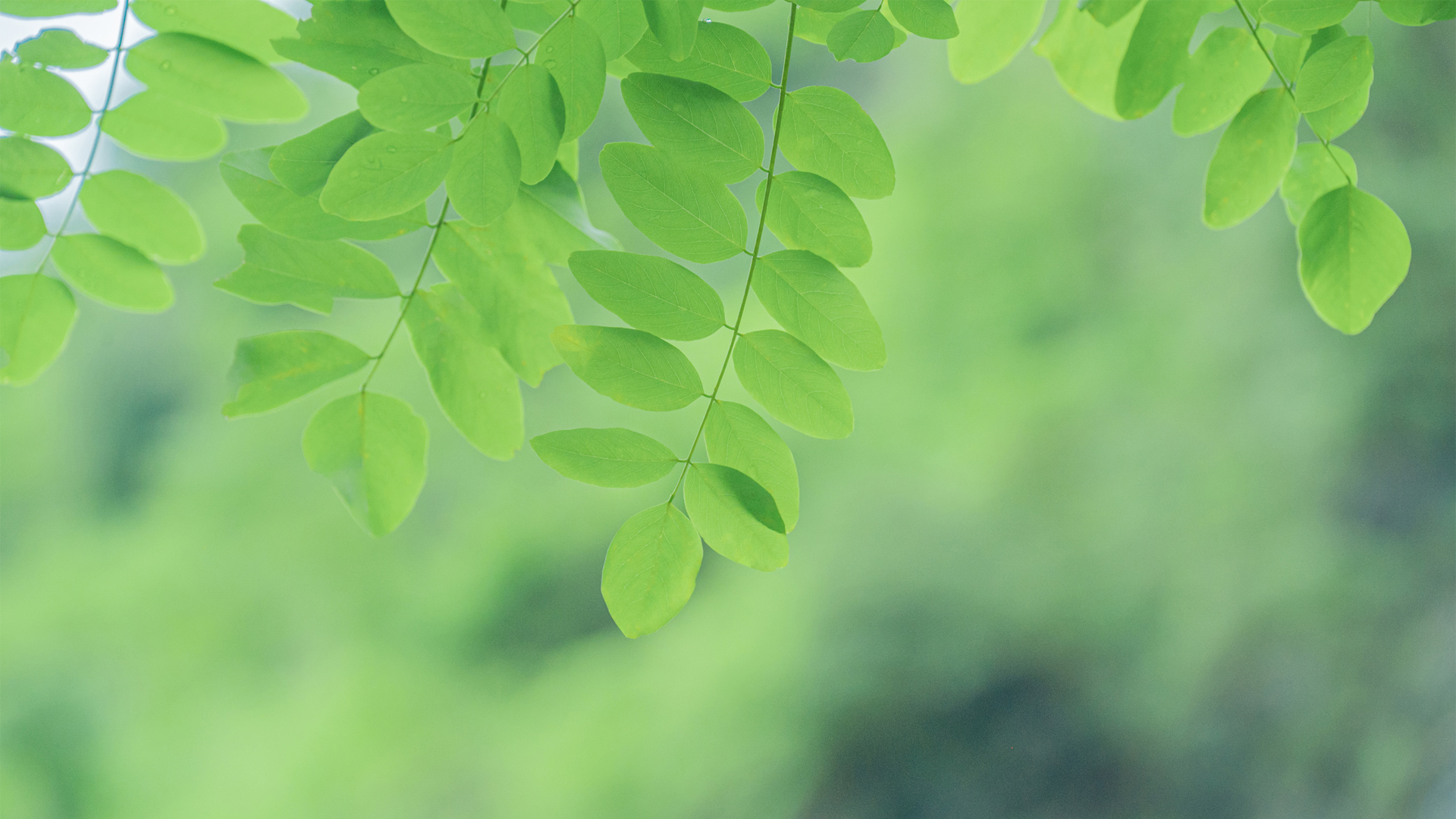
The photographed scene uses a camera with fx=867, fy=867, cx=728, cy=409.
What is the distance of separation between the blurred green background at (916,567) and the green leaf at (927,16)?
145 cm

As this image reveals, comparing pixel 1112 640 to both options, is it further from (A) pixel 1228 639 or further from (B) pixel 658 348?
(B) pixel 658 348

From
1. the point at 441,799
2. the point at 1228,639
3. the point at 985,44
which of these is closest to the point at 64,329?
the point at 985,44

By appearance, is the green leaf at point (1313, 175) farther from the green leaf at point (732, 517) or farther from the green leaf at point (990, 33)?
the green leaf at point (732, 517)

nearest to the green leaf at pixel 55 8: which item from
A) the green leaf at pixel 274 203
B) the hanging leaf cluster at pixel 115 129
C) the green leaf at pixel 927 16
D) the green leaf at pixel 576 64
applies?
the hanging leaf cluster at pixel 115 129

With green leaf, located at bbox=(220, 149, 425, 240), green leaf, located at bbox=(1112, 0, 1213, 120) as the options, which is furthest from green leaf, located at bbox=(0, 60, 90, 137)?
green leaf, located at bbox=(1112, 0, 1213, 120)

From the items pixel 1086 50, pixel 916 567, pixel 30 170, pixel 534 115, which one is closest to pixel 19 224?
pixel 30 170

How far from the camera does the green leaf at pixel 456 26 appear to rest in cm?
26

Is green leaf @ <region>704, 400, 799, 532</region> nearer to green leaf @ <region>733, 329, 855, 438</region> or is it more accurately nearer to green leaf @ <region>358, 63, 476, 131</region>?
green leaf @ <region>733, 329, 855, 438</region>

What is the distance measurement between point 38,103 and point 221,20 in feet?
0.25

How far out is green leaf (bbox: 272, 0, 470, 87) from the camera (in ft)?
0.92

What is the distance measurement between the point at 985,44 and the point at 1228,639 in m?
1.71

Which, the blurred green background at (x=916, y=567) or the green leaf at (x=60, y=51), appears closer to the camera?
the green leaf at (x=60, y=51)

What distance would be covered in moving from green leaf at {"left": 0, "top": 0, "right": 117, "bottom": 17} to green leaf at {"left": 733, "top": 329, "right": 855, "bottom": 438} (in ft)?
0.95

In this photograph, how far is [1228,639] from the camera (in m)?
1.72
